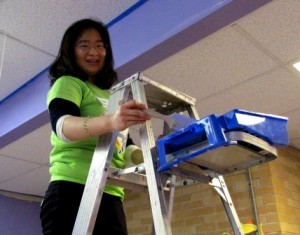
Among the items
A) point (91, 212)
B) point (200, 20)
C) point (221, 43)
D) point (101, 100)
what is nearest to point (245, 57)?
point (221, 43)

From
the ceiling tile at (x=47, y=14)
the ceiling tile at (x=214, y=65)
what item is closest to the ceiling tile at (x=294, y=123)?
the ceiling tile at (x=214, y=65)

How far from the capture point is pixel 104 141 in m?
1.00

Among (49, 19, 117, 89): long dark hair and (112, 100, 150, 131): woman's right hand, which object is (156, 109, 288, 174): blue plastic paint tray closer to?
(112, 100, 150, 131): woman's right hand

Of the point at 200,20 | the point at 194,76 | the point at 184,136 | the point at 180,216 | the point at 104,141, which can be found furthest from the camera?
the point at 180,216

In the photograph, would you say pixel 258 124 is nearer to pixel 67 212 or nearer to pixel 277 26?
pixel 67 212

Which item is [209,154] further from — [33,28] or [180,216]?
[180,216]

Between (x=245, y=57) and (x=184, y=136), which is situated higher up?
(x=245, y=57)

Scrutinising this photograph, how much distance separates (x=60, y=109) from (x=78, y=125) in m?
0.09

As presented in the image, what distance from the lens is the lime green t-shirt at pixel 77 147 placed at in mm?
1017

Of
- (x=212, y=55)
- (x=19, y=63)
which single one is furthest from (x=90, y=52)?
(x=19, y=63)

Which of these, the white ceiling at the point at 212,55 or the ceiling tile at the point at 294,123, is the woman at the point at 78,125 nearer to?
the white ceiling at the point at 212,55

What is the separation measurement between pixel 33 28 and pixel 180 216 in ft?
7.22

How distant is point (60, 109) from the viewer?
969 mm

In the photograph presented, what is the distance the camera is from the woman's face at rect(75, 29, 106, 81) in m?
1.18
